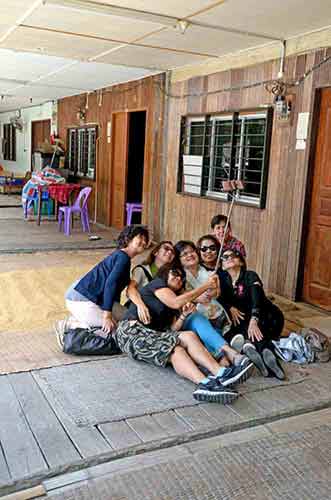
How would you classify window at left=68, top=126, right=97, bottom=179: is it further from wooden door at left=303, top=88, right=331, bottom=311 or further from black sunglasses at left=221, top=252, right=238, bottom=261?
black sunglasses at left=221, top=252, right=238, bottom=261

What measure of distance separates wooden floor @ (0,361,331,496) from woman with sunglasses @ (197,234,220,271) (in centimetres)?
101

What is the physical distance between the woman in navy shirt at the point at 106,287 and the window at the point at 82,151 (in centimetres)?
637

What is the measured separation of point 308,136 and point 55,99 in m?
8.06

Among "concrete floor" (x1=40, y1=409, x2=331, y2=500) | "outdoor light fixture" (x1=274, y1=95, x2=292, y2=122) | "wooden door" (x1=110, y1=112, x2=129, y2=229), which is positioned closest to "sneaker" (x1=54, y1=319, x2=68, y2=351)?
"concrete floor" (x1=40, y1=409, x2=331, y2=500)

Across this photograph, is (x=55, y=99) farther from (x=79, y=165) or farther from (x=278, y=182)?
(x=278, y=182)

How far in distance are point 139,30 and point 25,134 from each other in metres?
10.7

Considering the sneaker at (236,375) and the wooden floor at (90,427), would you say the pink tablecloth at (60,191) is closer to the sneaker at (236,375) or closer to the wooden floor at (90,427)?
the wooden floor at (90,427)

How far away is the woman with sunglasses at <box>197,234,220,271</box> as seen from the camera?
3633 mm

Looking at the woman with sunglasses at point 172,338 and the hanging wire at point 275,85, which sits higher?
the hanging wire at point 275,85

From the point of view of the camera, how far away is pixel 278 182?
16.1 ft

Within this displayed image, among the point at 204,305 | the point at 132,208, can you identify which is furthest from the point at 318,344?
the point at 132,208

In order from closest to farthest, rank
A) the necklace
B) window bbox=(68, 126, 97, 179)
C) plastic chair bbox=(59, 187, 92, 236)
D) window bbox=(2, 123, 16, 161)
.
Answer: the necklace → plastic chair bbox=(59, 187, 92, 236) → window bbox=(68, 126, 97, 179) → window bbox=(2, 123, 16, 161)

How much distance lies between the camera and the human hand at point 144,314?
10.4 feet

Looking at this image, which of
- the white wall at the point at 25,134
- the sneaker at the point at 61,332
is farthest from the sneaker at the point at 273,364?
the white wall at the point at 25,134
